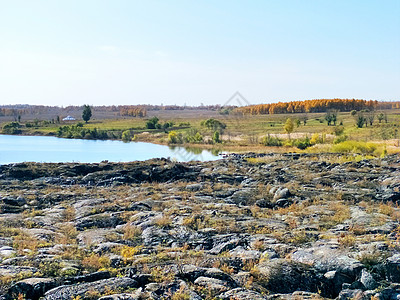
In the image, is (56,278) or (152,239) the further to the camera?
(152,239)

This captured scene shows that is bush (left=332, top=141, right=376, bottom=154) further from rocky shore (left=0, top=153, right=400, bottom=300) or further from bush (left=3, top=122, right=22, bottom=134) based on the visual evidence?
bush (left=3, top=122, right=22, bottom=134)

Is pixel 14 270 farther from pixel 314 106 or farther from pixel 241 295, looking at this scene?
pixel 314 106

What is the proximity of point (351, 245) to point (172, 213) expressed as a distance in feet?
19.0

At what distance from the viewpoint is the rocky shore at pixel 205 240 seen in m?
6.66

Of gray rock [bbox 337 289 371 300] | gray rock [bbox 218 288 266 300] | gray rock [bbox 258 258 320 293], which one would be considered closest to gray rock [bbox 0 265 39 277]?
gray rock [bbox 218 288 266 300]

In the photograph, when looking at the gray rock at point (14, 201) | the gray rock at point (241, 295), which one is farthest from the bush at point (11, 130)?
the gray rock at point (241, 295)

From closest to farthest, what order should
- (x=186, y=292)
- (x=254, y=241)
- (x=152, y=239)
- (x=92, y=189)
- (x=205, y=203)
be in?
(x=186, y=292) → (x=254, y=241) → (x=152, y=239) → (x=205, y=203) → (x=92, y=189)

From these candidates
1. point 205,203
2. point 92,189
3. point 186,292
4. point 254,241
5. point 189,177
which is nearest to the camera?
point 186,292

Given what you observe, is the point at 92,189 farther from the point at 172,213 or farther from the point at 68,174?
the point at 172,213

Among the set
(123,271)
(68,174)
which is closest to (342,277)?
(123,271)

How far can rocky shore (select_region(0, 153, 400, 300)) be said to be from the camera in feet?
21.9

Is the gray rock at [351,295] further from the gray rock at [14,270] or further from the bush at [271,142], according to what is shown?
the bush at [271,142]

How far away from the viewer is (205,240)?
9.77m

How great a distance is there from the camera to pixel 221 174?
21.8m
